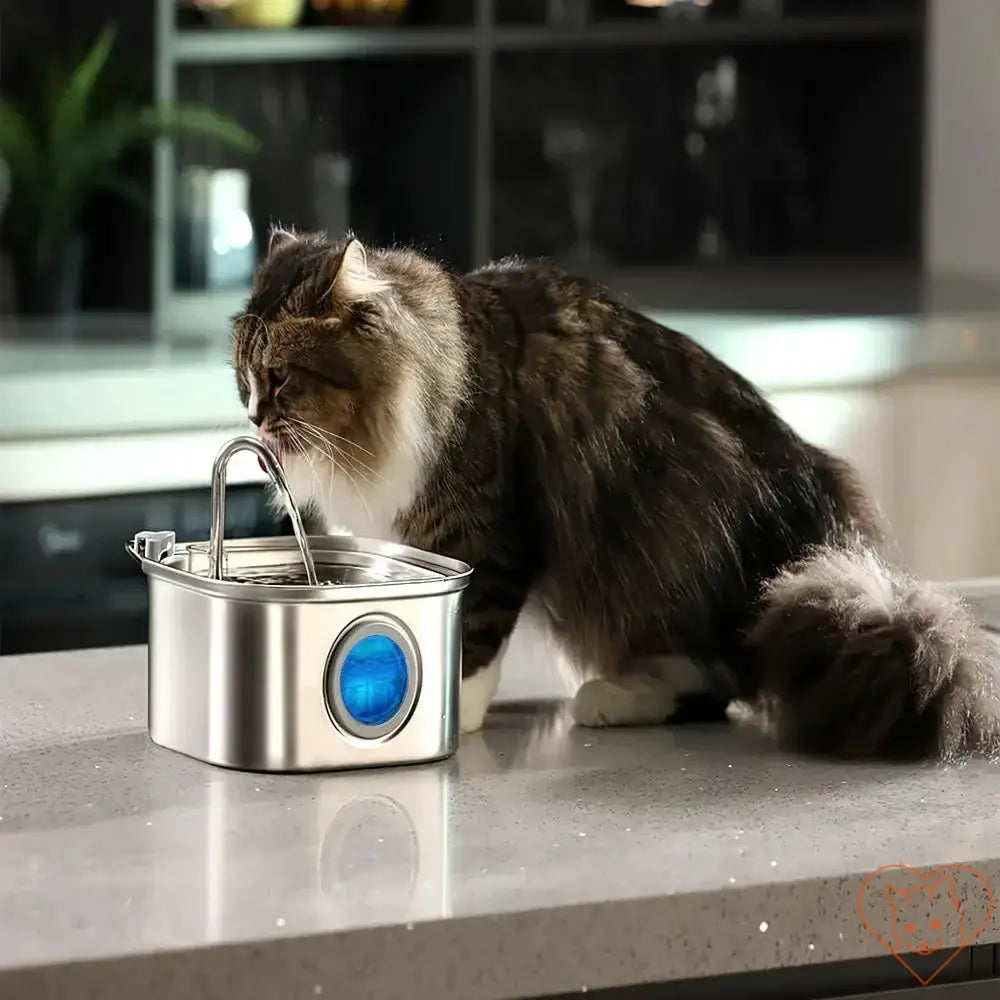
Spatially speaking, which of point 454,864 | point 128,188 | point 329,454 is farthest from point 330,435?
point 128,188

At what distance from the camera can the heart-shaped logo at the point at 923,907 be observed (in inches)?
32.1

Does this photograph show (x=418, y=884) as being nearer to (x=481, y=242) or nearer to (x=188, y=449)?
(x=188, y=449)

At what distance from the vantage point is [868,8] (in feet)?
10.6

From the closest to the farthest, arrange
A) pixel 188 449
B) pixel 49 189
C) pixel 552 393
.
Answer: pixel 552 393 < pixel 188 449 < pixel 49 189

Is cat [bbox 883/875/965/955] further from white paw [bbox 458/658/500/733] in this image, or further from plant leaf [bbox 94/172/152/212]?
plant leaf [bbox 94/172/152/212]

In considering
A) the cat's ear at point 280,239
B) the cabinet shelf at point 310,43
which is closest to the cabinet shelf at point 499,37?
the cabinet shelf at point 310,43

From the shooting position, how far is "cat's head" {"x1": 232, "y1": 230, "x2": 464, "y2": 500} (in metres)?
1.11

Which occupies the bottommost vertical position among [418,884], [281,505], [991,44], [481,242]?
[418,884]

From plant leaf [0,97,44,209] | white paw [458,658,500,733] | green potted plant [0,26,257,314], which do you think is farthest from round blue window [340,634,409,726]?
plant leaf [0,97,44,209]

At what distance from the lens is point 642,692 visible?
114 cm

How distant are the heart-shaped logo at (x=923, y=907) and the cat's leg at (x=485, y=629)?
1.20ft

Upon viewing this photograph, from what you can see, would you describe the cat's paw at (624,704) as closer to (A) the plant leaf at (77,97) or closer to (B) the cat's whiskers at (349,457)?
(B) the cat's whiskers at (349,457)

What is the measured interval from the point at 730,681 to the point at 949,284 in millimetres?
2129

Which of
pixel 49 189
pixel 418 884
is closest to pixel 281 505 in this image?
pixel 418 884
